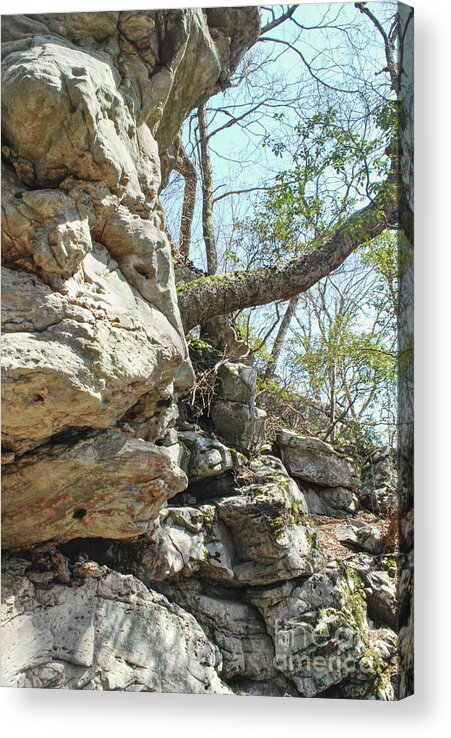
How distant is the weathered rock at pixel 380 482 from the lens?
Answer: 4262 mm

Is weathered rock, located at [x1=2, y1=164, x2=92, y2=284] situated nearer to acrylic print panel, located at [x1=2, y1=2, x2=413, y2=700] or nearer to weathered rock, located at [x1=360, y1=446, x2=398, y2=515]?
acrylic print panel, located at [x1=2, y1=2, x2=413, y2=700]

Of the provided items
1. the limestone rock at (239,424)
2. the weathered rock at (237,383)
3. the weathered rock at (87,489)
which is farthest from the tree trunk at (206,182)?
the weathered rock at (87,489)

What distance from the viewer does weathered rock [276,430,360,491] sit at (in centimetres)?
512

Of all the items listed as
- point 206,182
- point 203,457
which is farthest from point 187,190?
point 203,457

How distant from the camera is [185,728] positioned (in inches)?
163

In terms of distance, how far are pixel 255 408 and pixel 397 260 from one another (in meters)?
1.68

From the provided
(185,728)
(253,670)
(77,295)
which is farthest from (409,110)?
(185,728)

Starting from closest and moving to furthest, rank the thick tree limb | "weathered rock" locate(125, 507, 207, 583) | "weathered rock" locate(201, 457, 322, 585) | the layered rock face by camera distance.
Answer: the layered rock face
the thick tree limb
"weathered rock" locate(125, 507, 207, 583)
"weathered rock" locate(201, 457, 322, 585)

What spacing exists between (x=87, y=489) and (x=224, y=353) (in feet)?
5.92

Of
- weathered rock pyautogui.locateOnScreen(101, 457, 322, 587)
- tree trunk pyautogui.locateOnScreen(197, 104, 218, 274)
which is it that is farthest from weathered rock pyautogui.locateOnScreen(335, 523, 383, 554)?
tree trunk pyautogui.locateOnScreen(197, 104, 218, 274)

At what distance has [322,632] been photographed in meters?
4.49

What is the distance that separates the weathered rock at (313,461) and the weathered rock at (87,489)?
1.08 m

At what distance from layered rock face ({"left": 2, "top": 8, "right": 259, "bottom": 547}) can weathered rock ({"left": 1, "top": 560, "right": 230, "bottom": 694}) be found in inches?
13.7

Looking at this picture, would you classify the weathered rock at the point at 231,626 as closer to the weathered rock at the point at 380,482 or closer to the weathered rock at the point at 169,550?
the weathered rock at the point at 169,550
